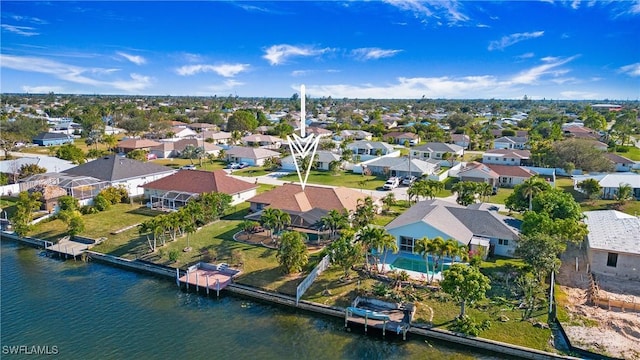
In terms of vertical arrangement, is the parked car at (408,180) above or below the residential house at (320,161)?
below

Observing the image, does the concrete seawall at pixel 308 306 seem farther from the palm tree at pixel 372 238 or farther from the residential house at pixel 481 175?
the residential house at pixel 481 175

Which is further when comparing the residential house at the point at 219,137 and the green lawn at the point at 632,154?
the residential house at the point at 219,137

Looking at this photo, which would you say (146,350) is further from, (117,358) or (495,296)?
(495,296)

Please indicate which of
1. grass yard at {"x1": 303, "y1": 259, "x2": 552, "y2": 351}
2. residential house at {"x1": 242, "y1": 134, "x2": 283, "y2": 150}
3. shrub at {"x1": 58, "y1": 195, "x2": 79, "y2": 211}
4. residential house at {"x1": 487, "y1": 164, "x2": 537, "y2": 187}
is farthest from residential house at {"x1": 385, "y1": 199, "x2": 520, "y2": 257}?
residential house at {"x1": 242, "y1": 134, "x2": 283, "y2": 150}

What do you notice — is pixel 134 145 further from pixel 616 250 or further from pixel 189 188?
pixel 616 250

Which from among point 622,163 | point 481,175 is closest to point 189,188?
point 481,175

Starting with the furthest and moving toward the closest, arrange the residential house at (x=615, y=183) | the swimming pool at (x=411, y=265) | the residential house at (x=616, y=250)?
1. the residential house at (x=615, y=183)
2. the swimming pool at (x=411, y=265)
3. the residential house at (x=616, y=250)

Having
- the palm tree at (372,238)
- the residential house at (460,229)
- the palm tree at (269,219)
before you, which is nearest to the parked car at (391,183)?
the residential house at (460,229)

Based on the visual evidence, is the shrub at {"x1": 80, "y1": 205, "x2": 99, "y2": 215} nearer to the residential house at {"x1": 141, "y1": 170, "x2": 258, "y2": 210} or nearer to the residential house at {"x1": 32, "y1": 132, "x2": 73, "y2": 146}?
the residential house at {"x1": 141, "y1": 170, "x2": 258, "y2": 210}

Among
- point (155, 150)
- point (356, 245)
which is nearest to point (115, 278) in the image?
point (356, 245)

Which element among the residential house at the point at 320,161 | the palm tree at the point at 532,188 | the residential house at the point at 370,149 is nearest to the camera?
the palm tree at the point at 532,188
